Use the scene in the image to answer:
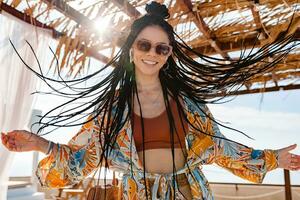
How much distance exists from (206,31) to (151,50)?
2047 mm

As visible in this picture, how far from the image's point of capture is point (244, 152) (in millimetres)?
1444

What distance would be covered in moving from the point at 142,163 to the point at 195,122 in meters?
0.29

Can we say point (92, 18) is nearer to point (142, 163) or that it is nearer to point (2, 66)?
point (2, 66)

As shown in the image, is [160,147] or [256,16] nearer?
[160,147]

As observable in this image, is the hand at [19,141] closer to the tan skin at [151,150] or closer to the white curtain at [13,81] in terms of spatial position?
the tan skin at [151,150]

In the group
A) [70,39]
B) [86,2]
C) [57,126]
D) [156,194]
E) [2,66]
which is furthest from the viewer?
[2,66]

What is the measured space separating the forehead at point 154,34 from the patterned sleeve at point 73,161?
0.43m

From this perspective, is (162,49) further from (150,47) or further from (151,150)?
(151,150)

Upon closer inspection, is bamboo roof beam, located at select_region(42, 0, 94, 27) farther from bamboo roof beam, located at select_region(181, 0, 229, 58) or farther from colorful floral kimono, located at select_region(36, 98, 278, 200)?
colorful floral kimono, located at select_region(36, 98, 278, 200)

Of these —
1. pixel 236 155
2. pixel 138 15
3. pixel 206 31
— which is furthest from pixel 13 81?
pixel 236 155

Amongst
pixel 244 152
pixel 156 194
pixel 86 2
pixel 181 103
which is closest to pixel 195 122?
pixel 181 103

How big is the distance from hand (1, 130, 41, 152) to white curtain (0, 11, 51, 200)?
2.25 metres

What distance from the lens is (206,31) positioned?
3.31 metres

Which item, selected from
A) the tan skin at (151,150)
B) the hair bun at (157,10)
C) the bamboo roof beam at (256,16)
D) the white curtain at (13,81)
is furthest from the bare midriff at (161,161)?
the white curtain at (13,81)
